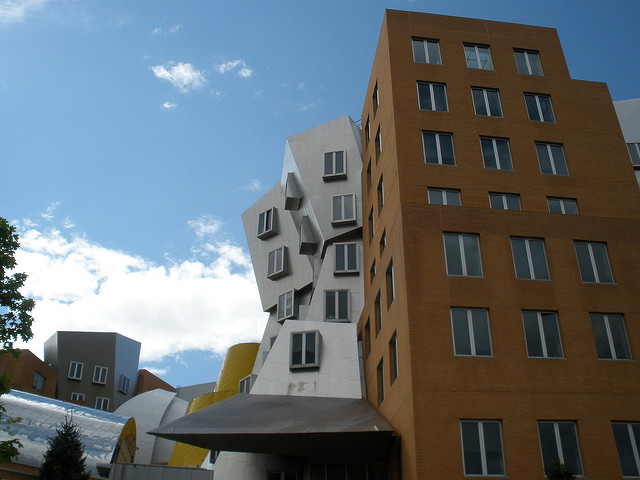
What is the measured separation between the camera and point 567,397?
23.8 meters

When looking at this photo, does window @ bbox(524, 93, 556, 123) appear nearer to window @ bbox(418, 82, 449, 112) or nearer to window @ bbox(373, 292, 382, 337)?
window @ bbox(418, 82, 449, 112)

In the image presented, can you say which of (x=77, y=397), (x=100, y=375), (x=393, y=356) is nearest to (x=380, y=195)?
(x=393, y=356)

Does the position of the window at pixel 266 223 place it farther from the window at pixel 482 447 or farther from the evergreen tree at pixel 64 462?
the window at pixel 482 447

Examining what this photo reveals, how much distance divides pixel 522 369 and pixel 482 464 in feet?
13.9

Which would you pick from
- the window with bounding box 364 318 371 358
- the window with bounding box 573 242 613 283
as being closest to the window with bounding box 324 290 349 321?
the window with bounding box 364 318 371 358

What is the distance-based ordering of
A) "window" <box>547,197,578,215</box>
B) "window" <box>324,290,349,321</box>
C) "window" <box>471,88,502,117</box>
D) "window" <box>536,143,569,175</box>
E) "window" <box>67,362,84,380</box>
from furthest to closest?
"window" <box>67,362,84,380</box>
"window" <box>324,290,349,321</box>
"window" <box>471,88,502,117</box>
"window" <box>536,143,569,175</box>
"window" <box>547,197,578,215</box>

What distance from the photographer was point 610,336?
2578cm

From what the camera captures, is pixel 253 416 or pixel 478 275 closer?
pixel 478 275

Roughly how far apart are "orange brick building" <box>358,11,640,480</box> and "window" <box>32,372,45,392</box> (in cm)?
4108

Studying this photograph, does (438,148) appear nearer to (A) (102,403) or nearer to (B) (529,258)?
(B) (529,258)

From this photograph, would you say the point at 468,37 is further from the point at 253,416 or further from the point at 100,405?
the point at 100,405

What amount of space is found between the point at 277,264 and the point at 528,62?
22839 millimetres

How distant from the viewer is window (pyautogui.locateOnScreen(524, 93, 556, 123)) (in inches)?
1300

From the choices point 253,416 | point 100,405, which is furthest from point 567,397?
point 100,405
